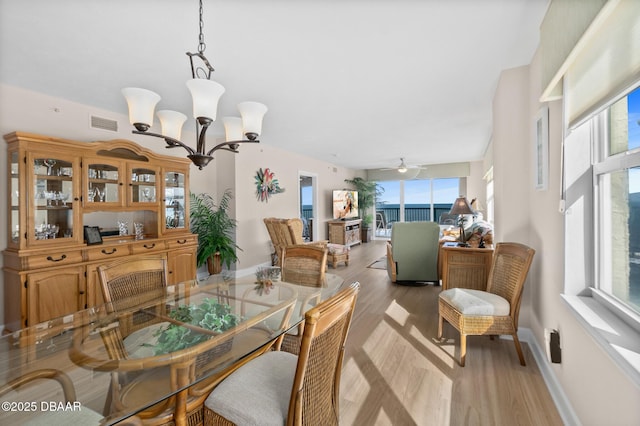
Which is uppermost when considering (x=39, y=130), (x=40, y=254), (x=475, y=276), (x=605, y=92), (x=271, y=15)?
(x=271, y=15)

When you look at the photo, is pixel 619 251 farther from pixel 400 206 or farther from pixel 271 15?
pixel 400 206

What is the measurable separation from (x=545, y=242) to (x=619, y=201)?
760 millimetres

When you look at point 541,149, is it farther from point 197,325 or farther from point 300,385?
point 197,325

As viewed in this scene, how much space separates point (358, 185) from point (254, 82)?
275 inches

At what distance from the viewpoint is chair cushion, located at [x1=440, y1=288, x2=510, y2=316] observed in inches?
82.6

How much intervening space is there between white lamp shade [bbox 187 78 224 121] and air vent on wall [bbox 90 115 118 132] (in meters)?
2.64

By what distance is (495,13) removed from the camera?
5.73ft

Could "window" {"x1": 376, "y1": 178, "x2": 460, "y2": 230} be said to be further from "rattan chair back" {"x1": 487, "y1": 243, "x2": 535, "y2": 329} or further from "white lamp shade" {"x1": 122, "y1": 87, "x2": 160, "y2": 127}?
"white lamp shade" {"x1": 122, "y1": 87, "x2": 160, "y2": 127}

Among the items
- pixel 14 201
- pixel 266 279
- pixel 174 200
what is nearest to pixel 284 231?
pixel 174 200

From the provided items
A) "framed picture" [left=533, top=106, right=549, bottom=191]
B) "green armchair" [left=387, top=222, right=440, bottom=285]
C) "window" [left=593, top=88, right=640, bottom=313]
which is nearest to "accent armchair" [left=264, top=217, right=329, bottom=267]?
"green armchair" [left=387, top=222, right=440, bottom=285]

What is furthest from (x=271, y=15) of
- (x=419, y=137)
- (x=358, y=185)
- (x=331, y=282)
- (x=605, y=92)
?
(x=358, y=185)

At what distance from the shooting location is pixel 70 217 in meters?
2.91

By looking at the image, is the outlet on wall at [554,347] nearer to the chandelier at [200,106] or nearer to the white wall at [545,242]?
the white wall at [545,242]

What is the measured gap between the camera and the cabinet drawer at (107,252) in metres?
2.95
